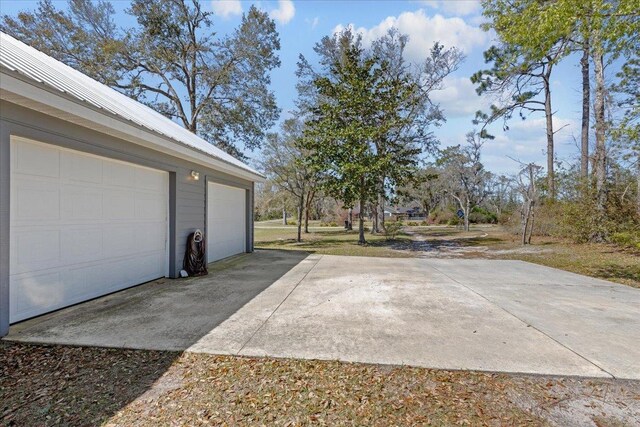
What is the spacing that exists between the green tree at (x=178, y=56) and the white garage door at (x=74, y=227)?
39.7ft

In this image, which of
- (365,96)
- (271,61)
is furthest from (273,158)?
(365,96)

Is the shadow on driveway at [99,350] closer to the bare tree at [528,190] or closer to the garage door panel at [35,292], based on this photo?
the garage door panel at [35,292]

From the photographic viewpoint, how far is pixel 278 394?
2295mm

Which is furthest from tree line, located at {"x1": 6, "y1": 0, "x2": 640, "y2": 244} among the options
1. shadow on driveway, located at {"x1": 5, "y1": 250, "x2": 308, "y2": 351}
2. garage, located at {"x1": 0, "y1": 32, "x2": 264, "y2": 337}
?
shadow on driveway, located at {"x1": 5, "y1": 250, "x2": 308, "y2": 351}

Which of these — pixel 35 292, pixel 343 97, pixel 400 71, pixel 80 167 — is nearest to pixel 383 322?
pixel 35 292

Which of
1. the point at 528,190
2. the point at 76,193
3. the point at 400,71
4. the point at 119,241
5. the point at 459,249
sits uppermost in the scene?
the point at 400,71

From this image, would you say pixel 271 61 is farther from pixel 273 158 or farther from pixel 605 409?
pixel 605 409

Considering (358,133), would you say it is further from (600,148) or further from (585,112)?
(585,112)

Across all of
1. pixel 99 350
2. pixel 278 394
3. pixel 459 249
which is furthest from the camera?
pixel 459 249

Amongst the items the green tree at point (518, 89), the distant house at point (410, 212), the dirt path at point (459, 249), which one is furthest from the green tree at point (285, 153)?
the distant house at point (410, 212)

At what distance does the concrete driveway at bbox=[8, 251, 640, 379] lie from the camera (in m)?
2.90

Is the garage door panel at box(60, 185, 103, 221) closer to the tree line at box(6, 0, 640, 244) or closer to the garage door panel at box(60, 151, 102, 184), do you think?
the garage door panel at box(60, 151, 102, 184)

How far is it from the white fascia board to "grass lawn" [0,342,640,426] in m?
2.45

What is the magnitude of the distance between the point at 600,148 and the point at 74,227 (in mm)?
16628
